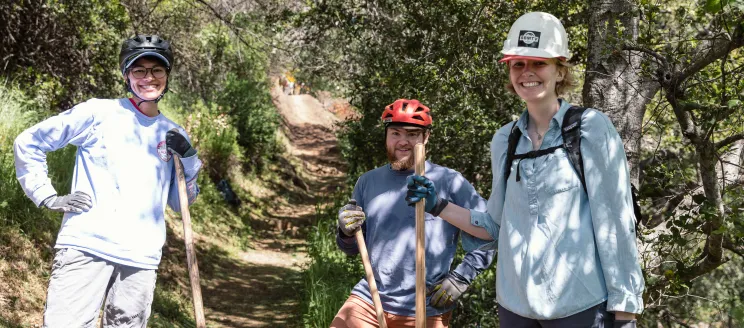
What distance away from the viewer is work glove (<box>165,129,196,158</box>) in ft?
11.8

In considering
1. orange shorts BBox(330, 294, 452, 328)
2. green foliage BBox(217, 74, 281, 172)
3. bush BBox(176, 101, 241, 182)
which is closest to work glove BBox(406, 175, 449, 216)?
orange shorts BBox(330, 294, 452, 328)

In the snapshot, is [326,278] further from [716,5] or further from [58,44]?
[716,5]

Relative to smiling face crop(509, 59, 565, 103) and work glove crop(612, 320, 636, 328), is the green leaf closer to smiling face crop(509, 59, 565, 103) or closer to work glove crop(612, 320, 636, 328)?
smiling face crop(509, 59, 565, 103)

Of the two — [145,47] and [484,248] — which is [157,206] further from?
[484,248]

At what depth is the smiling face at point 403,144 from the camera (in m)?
3.78

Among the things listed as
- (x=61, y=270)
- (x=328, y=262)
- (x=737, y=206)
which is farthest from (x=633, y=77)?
(x=328, y=262)

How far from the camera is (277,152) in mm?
19422

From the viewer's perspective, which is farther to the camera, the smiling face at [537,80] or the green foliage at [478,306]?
the green foliage at [478,306]

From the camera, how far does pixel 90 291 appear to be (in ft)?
10.8

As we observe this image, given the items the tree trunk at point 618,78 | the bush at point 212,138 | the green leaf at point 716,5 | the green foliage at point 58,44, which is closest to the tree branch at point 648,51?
the tree trunk at point 618,78

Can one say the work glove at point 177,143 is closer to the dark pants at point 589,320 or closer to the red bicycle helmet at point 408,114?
the red bicycle helmet at point 408,114

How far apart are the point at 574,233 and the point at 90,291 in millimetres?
2095

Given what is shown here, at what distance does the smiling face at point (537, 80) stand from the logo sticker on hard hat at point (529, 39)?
6 cm

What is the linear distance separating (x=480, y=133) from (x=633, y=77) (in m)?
2.20
